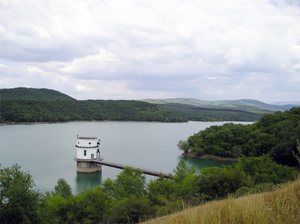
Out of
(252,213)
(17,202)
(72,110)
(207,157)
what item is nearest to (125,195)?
(17,202)

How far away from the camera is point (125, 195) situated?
20094 mm

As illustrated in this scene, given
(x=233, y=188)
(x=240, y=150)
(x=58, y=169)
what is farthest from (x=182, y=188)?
(x=240, y=150)

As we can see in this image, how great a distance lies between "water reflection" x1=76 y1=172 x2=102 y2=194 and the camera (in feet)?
103

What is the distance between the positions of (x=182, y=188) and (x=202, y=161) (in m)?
30.5

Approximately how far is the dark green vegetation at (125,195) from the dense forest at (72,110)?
77.5 metres

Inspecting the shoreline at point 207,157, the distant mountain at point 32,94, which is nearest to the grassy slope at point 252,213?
the shoreline at point 207,157

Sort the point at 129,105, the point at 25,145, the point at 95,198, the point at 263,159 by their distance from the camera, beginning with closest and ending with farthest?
the point at 95,198
the point at 263,159
the point at 25,145
the point at 129,105

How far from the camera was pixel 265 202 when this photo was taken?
373 cm

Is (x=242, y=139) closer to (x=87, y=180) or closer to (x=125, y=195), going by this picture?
(x=87, y=180)

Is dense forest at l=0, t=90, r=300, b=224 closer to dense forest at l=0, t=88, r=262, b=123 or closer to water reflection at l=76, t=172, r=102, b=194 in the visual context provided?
water reflection at l=76, t=172, r=102, b=194

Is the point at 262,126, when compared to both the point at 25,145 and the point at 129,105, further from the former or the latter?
the point at 129,105

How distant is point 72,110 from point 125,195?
100513 millimetres

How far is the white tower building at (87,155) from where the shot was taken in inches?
1531

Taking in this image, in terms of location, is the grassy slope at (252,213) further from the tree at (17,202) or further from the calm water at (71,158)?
the calm water at (71,158)
